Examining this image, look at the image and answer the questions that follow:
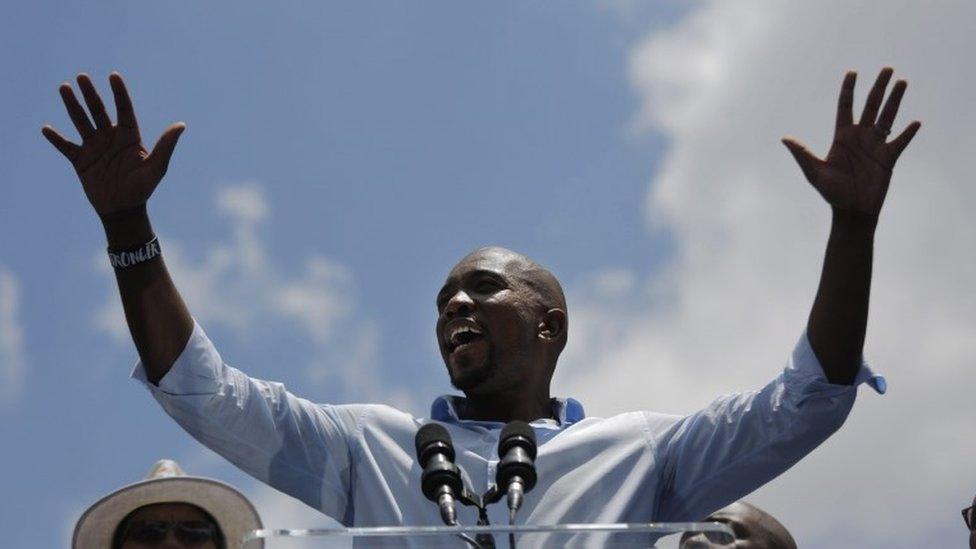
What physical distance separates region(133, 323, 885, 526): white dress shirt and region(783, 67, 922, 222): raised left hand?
50 cm

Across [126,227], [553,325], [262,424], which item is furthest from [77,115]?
→ [553,325]

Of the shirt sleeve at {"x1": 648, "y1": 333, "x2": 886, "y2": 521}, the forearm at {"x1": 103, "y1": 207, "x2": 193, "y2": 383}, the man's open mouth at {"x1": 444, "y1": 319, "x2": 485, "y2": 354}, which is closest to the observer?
the forearm at {"x1": 103, "y1": 207, "x2": 193, "y2": 383}

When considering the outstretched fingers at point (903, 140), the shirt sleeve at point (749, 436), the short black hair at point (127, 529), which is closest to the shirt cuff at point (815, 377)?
the shirt sleeve at point (749, 436)

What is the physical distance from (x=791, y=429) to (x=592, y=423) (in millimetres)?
765

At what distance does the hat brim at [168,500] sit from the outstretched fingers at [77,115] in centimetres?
156

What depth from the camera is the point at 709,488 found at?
511 cm

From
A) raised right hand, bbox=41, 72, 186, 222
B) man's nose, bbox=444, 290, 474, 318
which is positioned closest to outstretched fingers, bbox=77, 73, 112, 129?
raised right hand, bbox=41, 72, 186, 222

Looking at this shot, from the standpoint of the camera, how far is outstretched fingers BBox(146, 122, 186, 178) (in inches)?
188

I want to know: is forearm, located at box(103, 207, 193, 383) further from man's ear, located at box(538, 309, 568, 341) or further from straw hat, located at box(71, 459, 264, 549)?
man's ear, located at box(538, 309, 568, 341)

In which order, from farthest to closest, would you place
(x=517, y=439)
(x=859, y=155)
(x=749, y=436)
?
(x=749, y=436), (x=859, y=155), (x=517, y=439)

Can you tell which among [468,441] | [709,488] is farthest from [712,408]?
[468,441]

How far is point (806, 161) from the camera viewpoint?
4797 mm

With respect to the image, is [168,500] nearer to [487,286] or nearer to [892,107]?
[487,286]

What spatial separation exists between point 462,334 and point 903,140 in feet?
5.87
